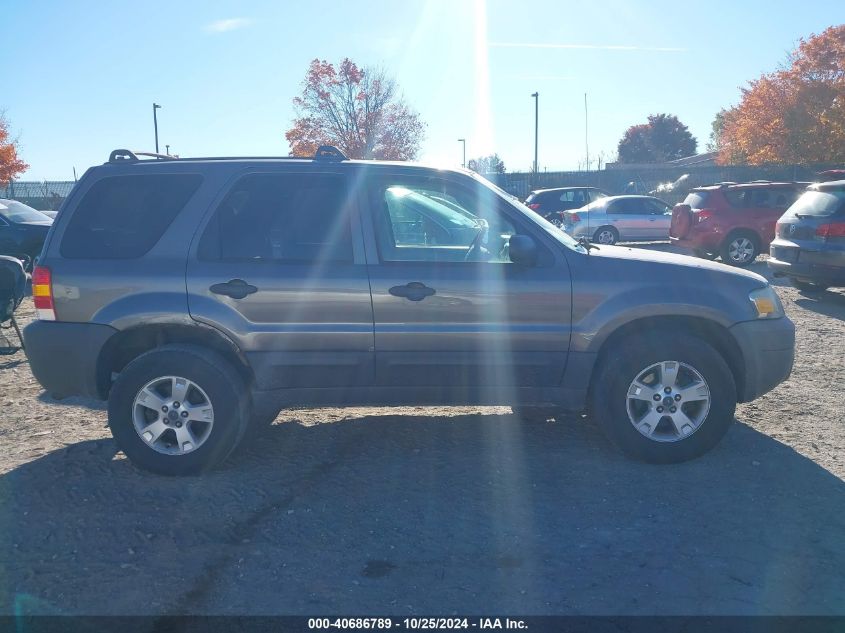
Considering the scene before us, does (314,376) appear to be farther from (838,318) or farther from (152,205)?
(838,318)

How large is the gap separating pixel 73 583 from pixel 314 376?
1783 mm

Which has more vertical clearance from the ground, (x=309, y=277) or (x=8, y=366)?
(x=309, y=277)

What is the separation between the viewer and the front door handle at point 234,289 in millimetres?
4578

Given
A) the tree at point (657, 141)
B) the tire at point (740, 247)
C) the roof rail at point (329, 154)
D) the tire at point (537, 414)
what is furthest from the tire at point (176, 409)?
the tree at point (657, 141)

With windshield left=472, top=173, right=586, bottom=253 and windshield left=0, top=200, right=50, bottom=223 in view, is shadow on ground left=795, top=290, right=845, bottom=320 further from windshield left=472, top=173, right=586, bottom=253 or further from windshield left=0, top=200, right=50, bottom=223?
windshield left=0, top=200, right=50, bottom=223

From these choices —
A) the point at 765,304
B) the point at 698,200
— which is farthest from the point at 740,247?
the point at 765,304

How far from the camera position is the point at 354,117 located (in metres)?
33.9

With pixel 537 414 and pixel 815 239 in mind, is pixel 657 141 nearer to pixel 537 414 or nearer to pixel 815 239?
pixel 815 239

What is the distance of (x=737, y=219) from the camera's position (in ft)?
49.0

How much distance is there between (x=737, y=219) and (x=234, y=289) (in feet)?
42.4

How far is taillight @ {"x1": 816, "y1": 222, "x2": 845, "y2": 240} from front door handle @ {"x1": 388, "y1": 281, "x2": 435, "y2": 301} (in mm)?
7489

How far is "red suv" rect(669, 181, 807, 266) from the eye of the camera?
1493cm

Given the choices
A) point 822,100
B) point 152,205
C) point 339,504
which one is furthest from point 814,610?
point 822,100

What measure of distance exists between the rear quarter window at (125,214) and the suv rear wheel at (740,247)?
41.9ft
